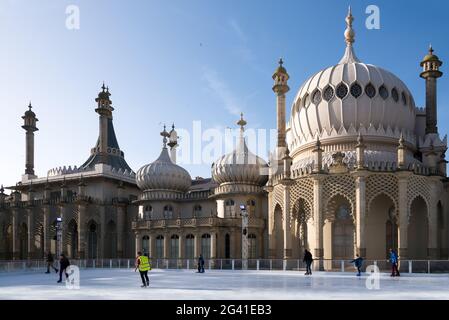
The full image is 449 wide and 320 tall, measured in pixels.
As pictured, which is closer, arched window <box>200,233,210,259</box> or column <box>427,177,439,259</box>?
column <box>427,177,439,259</box>

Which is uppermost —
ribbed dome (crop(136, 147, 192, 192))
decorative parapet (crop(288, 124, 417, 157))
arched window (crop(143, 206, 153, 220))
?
decorative parapet (crop(288, 124, 417, 157))

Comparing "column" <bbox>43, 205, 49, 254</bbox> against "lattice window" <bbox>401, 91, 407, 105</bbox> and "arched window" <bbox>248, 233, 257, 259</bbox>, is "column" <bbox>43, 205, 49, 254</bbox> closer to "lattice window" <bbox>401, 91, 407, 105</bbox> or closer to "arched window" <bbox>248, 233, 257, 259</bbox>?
"arched window" <bbox>248, 233, 257, 259</bbox>

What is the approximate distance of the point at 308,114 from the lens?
43906 mm

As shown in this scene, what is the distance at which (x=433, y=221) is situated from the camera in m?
37.6

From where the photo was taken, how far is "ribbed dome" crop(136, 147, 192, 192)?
174ft

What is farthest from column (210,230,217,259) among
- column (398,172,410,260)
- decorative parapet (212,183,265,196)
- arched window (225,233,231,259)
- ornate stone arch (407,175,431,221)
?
ornate stone arch (407,175,431,221)

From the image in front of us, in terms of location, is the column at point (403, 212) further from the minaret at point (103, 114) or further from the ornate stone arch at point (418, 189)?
the minaret at point (103, 114)

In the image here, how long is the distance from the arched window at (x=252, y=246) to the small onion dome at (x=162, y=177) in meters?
11.3

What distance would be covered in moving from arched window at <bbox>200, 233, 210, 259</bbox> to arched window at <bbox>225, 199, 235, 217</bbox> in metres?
2.84

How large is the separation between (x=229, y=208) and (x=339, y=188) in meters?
14.0

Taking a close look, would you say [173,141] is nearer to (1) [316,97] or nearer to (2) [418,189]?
(1) [316,97]
